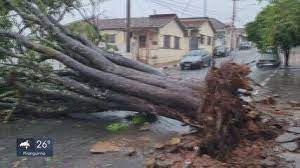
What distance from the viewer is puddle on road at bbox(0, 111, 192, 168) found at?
266 inches

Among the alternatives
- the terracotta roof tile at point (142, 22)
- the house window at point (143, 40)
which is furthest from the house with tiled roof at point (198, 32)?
the house window at point (143, 40)

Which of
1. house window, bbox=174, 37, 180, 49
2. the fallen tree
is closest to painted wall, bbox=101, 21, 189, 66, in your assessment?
house window, bbox=174, 37, 180, 49

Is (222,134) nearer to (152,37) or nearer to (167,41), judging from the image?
(152,37)

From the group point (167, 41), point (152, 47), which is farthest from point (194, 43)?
point (152, 47)

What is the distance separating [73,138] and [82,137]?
18 centimetres

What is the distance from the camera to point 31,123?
31.6 ft

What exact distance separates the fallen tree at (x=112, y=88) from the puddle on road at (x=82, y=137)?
426mm

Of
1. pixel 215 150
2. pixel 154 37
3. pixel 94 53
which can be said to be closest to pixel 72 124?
pixel 94 53

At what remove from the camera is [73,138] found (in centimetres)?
834

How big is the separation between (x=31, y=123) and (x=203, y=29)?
44.6 metres

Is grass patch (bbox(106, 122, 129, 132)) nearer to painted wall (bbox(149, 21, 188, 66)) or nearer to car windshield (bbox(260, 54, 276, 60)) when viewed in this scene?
car windshield (bbox(260, 54, 276, 60))

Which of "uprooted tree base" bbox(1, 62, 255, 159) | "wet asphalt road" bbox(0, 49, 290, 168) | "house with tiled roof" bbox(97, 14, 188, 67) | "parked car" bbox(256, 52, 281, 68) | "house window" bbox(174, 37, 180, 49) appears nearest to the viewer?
"uprooted tree base" bbox(1, 62, 255, 159)

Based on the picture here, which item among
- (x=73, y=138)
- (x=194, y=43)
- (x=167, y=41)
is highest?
(x=167, y=41)

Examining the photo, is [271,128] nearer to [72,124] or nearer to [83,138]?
[83,138]
